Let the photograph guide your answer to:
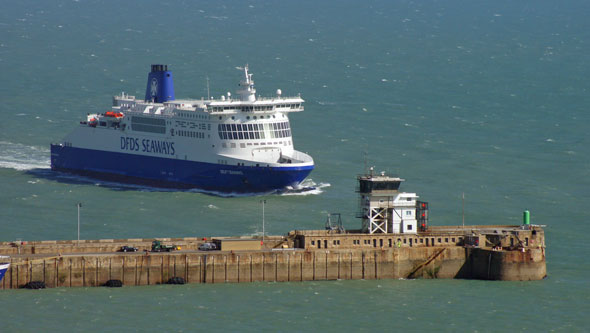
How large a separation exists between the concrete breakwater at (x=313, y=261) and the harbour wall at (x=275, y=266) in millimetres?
54

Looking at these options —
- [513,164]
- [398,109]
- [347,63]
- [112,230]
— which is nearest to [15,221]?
[112,230]

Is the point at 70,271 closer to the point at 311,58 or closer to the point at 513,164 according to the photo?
the point at 513,164

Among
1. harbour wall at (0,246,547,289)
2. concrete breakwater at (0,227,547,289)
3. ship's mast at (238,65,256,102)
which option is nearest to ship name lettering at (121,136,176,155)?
ship's mast at (238,65,256,102)

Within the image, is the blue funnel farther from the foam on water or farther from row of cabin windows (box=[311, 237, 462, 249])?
row of cabin windows (box=[311, 237, 462, 249])

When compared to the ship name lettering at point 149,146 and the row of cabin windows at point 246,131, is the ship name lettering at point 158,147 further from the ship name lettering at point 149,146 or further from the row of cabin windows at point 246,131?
the row of cabin windows at point 246,131

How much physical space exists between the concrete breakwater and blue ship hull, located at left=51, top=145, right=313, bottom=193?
28740mm

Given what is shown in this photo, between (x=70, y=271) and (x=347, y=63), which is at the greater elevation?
(x=347, y=63)

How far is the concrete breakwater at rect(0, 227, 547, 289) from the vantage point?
240 feet

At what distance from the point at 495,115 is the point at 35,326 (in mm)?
79353

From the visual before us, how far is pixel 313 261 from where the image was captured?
76.8 meters

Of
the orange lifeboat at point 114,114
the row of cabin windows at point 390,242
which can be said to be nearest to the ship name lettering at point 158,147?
the orange lifeboat at point 114,114

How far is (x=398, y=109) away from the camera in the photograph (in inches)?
5325

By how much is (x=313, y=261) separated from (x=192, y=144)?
40256mm

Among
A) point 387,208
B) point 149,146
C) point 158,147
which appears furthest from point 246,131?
point 387,208
